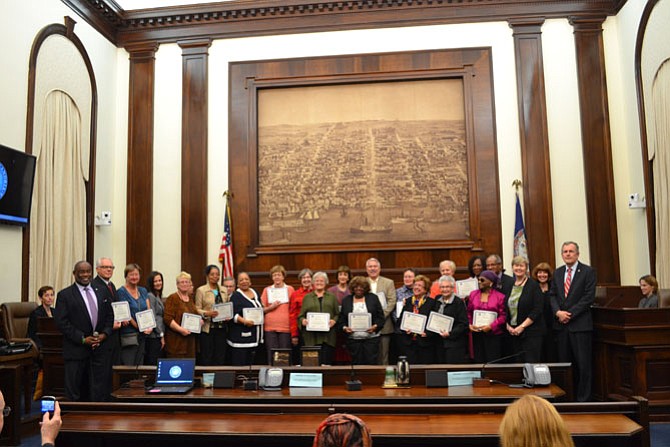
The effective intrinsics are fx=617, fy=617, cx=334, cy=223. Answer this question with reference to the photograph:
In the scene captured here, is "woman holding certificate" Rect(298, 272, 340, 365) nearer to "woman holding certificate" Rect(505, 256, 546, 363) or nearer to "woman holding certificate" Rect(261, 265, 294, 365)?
"woman holding certificate" Rect(261, 265, 294, 365)

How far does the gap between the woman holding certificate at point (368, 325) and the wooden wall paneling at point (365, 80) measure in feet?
9.09

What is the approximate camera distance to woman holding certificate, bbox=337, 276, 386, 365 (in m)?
6.08

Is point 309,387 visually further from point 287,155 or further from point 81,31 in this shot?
point 81,31

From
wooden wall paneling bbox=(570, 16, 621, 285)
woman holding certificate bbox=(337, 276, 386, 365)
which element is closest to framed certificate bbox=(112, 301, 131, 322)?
woman holding certificate bbox=(337, 276, 386, 365)

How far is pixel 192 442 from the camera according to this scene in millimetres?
3418

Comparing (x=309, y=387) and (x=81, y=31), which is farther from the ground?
(x=81, y=31)

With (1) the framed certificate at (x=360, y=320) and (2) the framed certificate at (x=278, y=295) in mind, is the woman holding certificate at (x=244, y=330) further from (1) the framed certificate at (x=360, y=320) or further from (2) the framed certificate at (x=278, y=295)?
(1) the framed certificate at (x=360, y=320)

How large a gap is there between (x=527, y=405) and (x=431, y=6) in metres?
8.43

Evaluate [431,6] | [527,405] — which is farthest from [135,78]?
[527,405]

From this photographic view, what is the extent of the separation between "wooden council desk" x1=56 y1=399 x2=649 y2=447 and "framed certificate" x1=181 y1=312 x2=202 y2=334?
8.00 ft

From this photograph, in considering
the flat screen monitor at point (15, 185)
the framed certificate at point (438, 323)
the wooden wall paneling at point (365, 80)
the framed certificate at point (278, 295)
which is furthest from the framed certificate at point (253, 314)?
the flat screen monitor at point (15, 185)

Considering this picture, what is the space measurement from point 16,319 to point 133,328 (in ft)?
6.03

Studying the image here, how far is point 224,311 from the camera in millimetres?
6414

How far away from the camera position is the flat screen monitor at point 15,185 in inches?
271
